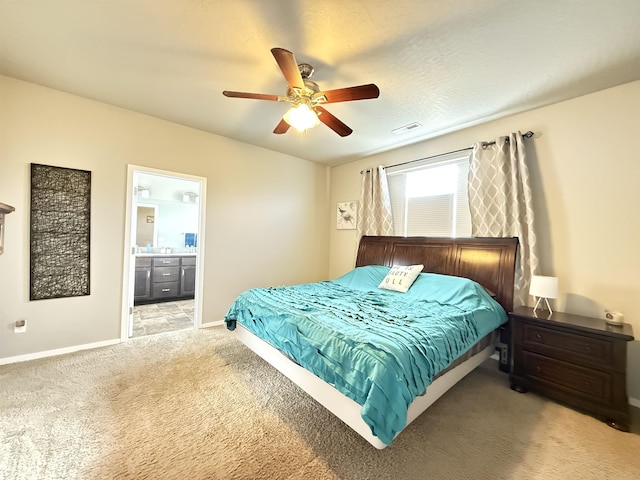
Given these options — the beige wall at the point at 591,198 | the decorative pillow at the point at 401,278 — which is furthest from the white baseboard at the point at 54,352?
the beige wall at the point at 591,198

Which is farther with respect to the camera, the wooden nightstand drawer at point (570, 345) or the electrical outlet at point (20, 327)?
the electrical outlet at point (20, 327)

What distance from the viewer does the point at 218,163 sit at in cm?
383

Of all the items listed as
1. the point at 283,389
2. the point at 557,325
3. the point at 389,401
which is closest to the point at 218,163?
the point at 283,389

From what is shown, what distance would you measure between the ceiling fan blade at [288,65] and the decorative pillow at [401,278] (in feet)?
7.72

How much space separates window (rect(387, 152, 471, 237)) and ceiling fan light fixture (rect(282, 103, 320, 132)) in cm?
220

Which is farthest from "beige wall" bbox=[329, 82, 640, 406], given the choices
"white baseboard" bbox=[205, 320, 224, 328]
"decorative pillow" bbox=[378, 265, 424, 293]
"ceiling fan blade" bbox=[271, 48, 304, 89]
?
"white baseboard" bbox=[205, 320, 224, 328]

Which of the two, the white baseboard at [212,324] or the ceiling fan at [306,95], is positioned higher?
the ceiling fan at [306,95]

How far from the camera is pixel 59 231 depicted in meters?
2.74

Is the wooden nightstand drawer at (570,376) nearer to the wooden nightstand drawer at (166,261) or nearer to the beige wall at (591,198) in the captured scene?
the beige wall at (591,198)

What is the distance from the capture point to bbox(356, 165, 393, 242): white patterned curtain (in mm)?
4133

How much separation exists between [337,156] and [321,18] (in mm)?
2873

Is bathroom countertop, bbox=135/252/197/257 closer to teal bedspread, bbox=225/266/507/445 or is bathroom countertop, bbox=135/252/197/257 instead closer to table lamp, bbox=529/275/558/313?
teal bedspread, bbox=225/266/507/445

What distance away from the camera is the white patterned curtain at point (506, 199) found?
→ 2770 mm

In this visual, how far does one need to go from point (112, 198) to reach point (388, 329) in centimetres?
334
